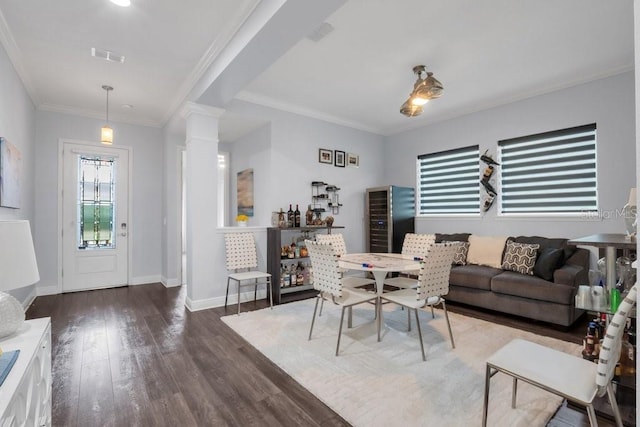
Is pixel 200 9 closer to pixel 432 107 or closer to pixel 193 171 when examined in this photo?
pixel 193 171

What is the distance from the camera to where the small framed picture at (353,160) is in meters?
5.43

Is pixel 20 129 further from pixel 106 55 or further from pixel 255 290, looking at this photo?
pixel 255 290

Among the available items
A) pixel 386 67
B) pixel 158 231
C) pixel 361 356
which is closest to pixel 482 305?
pixel 361 356

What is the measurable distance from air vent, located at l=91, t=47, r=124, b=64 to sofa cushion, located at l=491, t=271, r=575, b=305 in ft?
15.6

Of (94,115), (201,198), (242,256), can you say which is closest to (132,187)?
(94,115)

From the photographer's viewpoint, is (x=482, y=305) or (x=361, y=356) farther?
(x=482, y=305)

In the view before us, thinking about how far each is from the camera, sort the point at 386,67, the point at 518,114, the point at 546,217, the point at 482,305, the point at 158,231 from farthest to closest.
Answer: the point at 158,231 → the point at 518,114 → the point at 546,217 → the point at 482,305 → the point at 386,67

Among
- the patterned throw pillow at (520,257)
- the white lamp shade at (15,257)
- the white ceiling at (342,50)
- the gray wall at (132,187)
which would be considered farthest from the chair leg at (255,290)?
the patterned throw pillow at (520,257)

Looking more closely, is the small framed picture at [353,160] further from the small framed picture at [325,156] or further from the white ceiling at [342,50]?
the white ceiling at [342,50]

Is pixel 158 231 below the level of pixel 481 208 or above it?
below

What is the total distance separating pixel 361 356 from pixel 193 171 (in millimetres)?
2904

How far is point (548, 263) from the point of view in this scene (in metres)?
3.41

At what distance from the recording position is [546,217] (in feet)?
13.1

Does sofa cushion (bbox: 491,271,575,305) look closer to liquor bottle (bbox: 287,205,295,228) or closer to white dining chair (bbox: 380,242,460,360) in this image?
white dining chair (bbox: 380,242,460,360)
